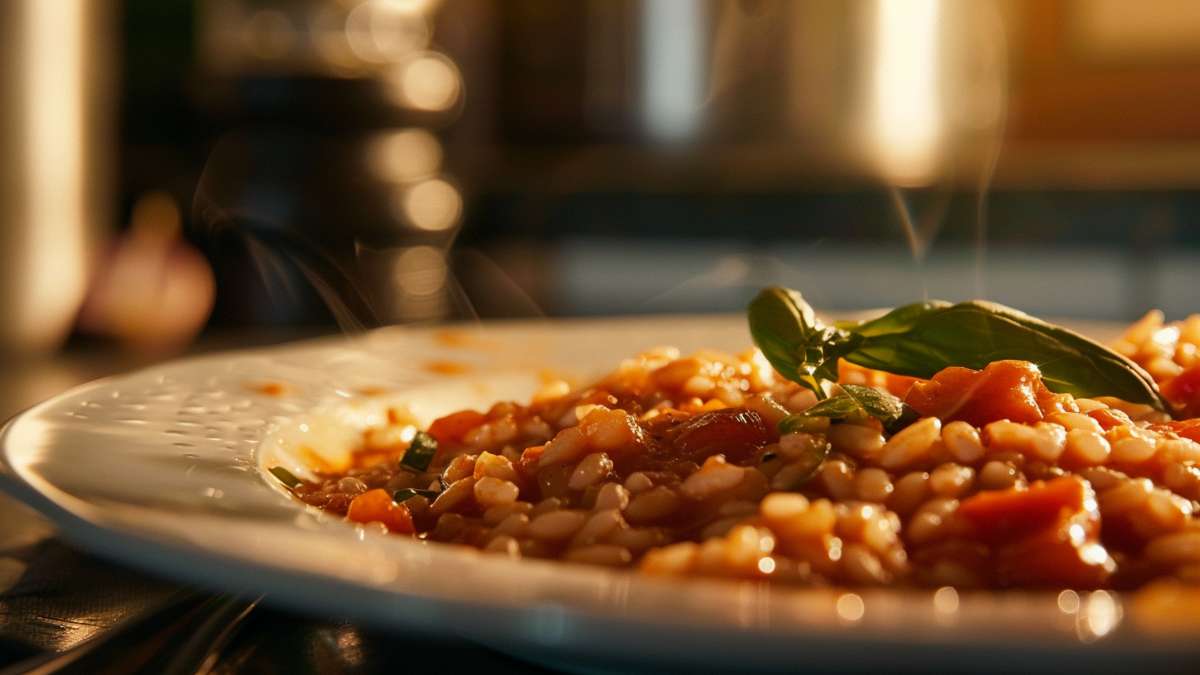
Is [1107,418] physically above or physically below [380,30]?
below

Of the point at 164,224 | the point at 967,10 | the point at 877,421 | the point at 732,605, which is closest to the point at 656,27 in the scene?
the point at 967,10

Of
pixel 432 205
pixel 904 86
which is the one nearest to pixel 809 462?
pixel 432 205

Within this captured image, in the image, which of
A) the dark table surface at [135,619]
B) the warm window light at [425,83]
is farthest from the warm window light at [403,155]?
the dark table surface at [135,619]

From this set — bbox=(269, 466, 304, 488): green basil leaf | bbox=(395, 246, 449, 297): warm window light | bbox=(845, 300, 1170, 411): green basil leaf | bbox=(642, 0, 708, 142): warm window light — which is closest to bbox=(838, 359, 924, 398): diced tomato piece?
bbox=(845, 300, 1170, 411): green basil leaf

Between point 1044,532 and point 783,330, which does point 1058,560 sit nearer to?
point 1044,532

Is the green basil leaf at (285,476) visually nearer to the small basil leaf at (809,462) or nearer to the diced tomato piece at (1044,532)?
the small basil leaf at (809,462)

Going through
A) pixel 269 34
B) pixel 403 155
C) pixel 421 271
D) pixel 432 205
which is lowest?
pixel 421 271
